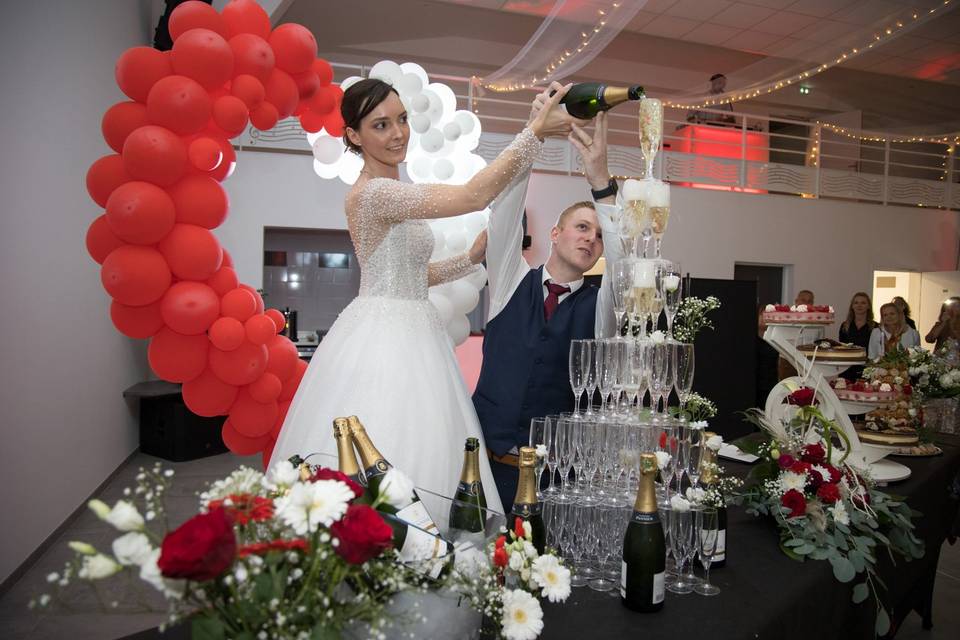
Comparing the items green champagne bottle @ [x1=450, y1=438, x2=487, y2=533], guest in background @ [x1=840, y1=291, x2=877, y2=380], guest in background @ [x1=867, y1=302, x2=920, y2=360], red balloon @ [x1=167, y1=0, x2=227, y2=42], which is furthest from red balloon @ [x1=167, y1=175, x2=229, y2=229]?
guest in background @ [x1=840, y1=291, x2=877, y2=380]

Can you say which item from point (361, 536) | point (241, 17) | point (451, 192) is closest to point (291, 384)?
point (241, 17)

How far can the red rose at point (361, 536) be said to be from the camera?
77 cm

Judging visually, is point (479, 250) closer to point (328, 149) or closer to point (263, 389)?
point (263, 389)

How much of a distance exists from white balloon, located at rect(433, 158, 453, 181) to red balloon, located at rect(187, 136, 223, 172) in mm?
917

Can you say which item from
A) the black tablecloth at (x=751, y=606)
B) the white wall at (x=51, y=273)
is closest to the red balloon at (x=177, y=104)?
the white wall at (x=51, y=273)

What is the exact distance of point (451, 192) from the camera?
1.67 m

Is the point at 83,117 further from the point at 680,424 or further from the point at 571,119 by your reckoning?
the point at 680,424

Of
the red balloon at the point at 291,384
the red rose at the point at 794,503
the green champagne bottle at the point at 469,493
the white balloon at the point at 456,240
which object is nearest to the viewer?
the green champagne bottle at the point at 469,493

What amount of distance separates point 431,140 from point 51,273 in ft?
8.01

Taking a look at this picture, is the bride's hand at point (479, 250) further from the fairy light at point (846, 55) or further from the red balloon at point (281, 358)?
the fairy light at point (846, 55)

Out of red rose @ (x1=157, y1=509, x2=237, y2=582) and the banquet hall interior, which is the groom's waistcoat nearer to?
the banquet hall interior

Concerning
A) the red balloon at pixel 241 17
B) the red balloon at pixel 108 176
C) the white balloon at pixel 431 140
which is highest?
the red balloon at pixel 241 17

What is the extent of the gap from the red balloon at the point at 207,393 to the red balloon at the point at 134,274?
1.29 ft

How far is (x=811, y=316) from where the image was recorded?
2.54m
